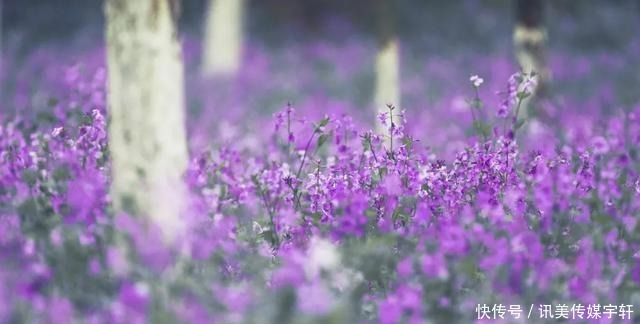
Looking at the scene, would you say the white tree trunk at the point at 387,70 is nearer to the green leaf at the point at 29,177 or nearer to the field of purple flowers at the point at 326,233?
the field of purple flowers at the point at 326,233

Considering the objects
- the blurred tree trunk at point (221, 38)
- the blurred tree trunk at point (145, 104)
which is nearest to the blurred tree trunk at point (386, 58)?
the blurred tree trunk at point (145, 104)

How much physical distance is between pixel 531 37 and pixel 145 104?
6.93 meters

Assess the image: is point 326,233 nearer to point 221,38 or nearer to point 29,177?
point 29,177

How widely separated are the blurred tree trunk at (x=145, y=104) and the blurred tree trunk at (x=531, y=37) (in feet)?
21.8

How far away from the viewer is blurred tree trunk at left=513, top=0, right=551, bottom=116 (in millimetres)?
10664

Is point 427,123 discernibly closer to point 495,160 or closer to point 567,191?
point 495,160

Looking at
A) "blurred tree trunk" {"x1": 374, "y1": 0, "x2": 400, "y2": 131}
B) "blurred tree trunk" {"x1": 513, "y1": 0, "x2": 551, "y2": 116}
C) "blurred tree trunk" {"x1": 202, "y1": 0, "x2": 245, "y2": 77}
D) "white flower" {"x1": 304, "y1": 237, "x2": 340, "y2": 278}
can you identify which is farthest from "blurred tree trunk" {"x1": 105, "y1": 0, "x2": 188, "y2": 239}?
"blurred tree trunk" {"x1": 202, "y1": 0, "x2": 245, "y2": 77}

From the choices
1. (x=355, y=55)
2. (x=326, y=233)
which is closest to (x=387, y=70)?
(x=326, y=233)

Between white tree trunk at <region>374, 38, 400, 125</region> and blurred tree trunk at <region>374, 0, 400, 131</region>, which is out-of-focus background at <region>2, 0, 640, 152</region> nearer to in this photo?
blurred tree trunk at <region>374, 0, 400, 131</region>

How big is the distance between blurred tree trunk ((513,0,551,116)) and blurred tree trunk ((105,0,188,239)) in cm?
666

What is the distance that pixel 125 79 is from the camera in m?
4.69

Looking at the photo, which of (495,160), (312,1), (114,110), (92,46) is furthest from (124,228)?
(312,1)

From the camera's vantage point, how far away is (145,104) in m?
4.66

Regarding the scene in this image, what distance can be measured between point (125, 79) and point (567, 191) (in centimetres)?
227
